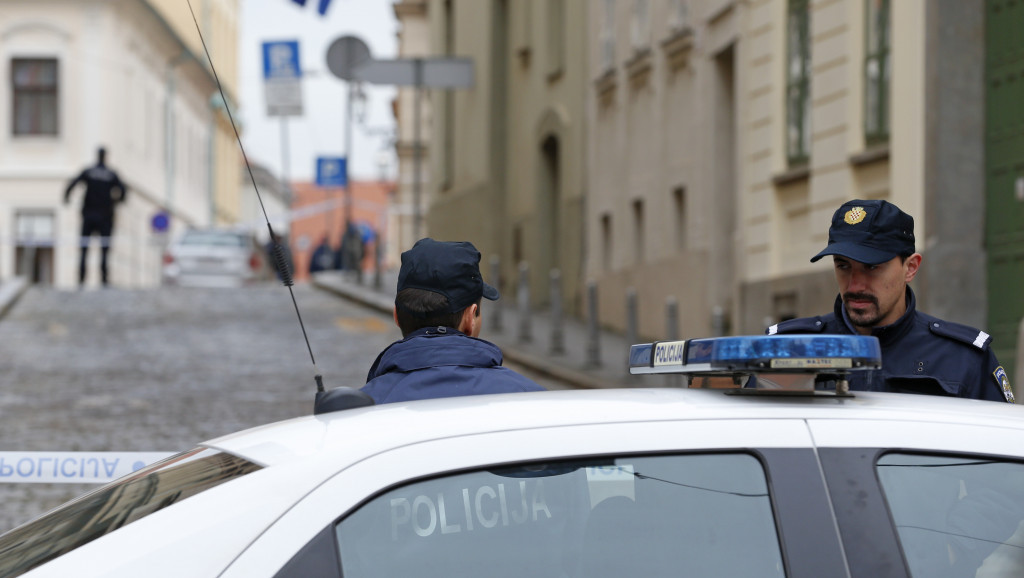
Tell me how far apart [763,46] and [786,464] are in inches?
610

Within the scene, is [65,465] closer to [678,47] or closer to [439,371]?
[439,371]

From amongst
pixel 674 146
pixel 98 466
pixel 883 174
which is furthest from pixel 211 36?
pixel 98 466

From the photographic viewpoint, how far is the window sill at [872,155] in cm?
1441

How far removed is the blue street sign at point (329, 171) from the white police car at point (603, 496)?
5345cm

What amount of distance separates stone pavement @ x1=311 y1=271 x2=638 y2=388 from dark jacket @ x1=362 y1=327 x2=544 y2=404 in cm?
907

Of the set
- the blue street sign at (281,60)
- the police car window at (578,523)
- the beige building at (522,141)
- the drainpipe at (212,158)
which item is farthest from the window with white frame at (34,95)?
the police car window at (578,523)

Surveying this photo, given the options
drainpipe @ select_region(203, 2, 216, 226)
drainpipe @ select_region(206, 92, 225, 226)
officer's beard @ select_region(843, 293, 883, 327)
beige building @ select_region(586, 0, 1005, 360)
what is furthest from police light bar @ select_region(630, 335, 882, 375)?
drainpipe @ select_region(206, 92, 225, 226)

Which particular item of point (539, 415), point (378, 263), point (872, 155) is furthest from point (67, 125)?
point (539, 415)

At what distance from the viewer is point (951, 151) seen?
13.5 m

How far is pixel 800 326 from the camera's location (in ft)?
14.6

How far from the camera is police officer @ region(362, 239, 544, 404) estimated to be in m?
3.76

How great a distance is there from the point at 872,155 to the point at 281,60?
2979 centimetres

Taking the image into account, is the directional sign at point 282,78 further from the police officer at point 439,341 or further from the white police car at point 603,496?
the white police car at point 603,496

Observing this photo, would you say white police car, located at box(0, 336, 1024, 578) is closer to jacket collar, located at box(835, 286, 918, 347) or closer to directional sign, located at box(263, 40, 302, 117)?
jacket collar, located at box(835, 286, 918, 347)
